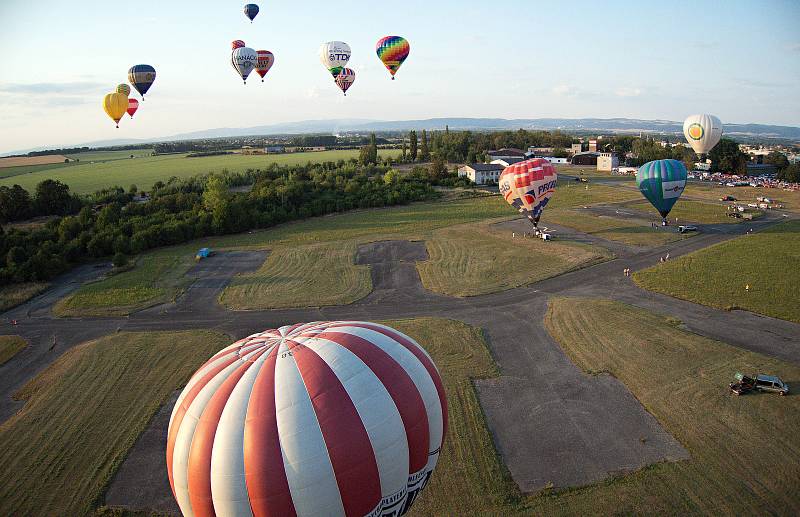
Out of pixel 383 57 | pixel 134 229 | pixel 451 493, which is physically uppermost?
pixel 383 57

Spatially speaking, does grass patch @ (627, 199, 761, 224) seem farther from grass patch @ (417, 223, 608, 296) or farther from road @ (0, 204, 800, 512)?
grass patch @ (417, 223, 608, 296)

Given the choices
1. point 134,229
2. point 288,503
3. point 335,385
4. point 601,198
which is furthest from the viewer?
point 601,198

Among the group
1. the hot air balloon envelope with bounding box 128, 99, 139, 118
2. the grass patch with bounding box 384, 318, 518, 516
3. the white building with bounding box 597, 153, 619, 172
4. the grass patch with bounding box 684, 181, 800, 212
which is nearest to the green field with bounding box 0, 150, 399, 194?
the hot air balloon envelope with bounding box 128, 99, 139, 118

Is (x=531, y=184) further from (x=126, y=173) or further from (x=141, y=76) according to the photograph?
(x=126, y=173)

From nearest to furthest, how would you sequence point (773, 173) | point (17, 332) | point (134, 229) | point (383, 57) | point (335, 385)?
point (335, 385) → point (17, 332) → point (134, 229) → point (383, 57) → point (773, 173)

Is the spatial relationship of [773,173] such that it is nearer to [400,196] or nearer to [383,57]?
[400,196]

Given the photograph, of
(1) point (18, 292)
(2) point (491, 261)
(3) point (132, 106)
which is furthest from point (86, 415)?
(3) point (132, 106)

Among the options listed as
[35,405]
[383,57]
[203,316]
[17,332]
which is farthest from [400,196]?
[35,405]

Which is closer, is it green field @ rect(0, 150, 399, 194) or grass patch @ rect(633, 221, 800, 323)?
grass patch @ rect(633, 221, 800, 323)
